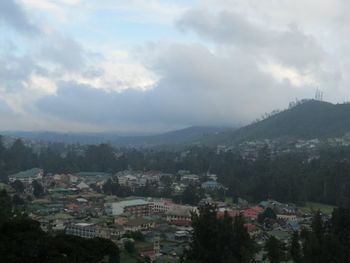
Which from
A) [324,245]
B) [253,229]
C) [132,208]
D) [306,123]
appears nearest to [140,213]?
[132,208]

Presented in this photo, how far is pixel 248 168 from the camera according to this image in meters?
64.2

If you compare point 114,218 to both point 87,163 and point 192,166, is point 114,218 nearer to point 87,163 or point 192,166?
point 192,166

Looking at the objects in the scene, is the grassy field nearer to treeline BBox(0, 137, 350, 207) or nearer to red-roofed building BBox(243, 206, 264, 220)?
treeline BBox(0, 137, 350, 207)

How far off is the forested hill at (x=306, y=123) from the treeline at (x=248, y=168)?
119ft

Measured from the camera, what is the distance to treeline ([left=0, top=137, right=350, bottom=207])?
52.3m

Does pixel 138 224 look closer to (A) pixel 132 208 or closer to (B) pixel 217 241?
(A) pixel 132 208

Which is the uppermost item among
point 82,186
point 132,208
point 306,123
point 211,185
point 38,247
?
point 306,123

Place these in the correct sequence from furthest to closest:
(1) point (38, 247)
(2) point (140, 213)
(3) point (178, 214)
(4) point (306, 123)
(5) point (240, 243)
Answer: (4) point (306, 123) < (2) point (140, 213) < (3) point (178, 214) < (5) point (240, 243) < (1) point (38, 247)

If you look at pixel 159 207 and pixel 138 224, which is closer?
pixel 138 224

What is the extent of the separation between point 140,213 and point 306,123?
85.3m

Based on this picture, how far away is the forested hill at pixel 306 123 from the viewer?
117312mm

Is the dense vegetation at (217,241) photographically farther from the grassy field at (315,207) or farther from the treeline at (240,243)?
the grassy field at (315,207)

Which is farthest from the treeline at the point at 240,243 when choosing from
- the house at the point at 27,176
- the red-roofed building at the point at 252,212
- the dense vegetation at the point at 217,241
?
the house at the point at 27,176

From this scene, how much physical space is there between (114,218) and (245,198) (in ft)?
58.8
